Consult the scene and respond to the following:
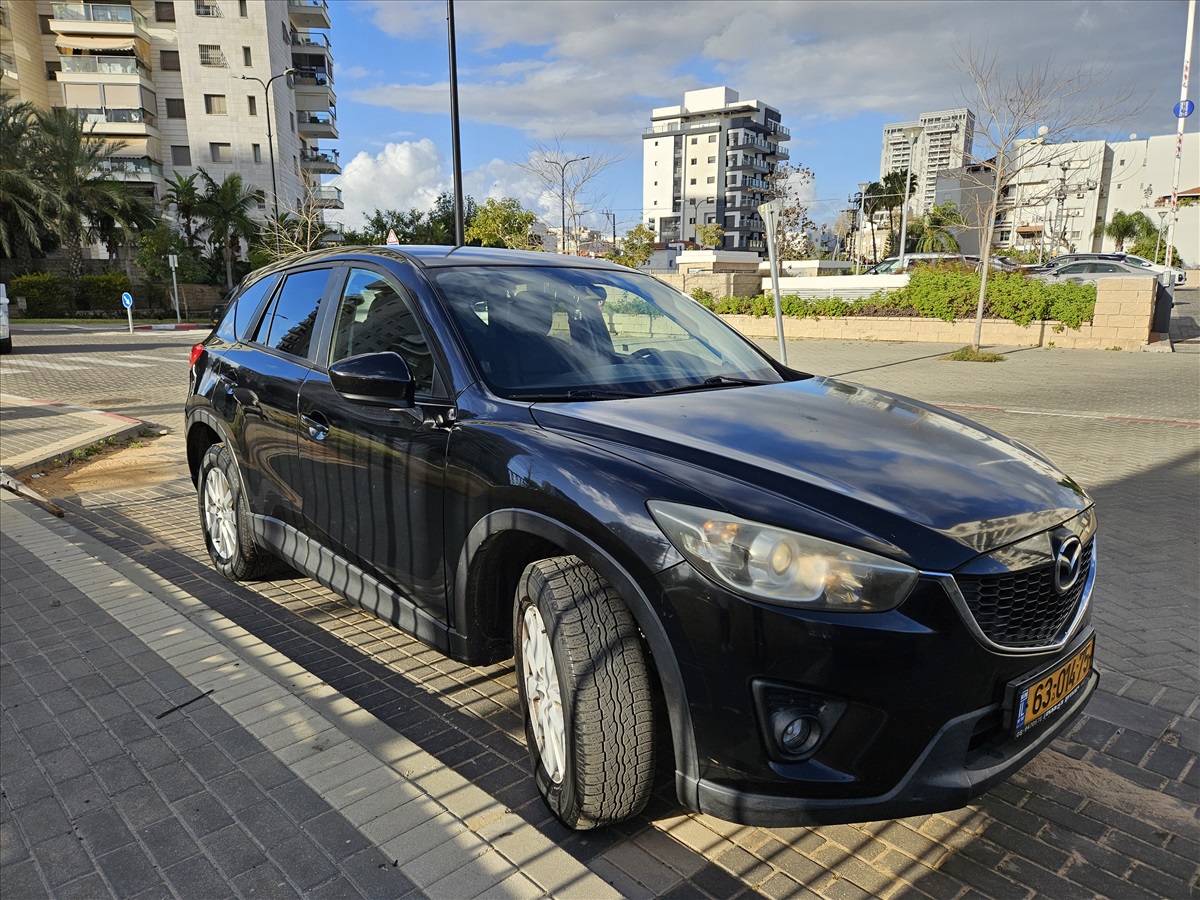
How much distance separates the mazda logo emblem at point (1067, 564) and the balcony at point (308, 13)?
75335 mm

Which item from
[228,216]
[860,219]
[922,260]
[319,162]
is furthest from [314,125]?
[922,260]

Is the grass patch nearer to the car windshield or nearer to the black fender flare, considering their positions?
the car windshield

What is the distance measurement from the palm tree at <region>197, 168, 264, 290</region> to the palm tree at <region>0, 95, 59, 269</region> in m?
7.84

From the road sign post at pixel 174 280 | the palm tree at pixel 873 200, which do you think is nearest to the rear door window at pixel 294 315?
the road sign post at pixel 174 280

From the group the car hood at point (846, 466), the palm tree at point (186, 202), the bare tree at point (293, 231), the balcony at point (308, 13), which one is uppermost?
the balcony at point (308, 13)

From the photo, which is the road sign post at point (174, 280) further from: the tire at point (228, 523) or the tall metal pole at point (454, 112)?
the tire at point (228, 523)

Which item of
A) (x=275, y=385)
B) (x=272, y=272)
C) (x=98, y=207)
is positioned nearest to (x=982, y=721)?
(x=275, y=385)

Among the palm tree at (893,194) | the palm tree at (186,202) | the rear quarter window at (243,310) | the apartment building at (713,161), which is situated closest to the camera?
the rear quarter window at (243,310)

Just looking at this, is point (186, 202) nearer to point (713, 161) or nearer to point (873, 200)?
point (873, 200)

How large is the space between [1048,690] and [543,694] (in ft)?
4.78

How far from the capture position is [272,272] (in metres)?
4.65

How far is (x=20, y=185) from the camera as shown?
3734cm

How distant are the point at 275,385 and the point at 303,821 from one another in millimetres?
2161

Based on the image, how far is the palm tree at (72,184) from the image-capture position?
127 feet
